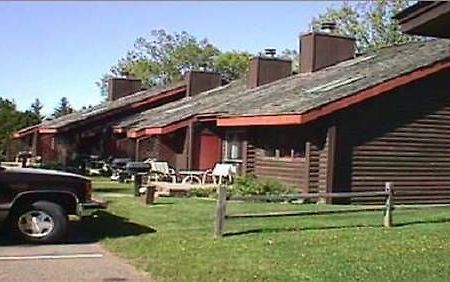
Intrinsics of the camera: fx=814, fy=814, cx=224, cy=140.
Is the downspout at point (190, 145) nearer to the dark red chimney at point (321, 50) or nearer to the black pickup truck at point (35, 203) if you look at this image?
the dark red chimney at point (321, 50)

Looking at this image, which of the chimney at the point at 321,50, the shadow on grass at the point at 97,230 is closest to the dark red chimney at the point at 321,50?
the chimney at the point at 321,50

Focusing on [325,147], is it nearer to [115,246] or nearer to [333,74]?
[333,74]

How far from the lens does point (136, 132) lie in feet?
95.6

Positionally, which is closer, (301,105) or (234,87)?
(301,105)

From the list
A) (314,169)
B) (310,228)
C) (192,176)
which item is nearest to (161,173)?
(192,176)

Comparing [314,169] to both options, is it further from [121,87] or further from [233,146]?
[121,87]

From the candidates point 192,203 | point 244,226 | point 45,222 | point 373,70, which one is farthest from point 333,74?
point 45,222

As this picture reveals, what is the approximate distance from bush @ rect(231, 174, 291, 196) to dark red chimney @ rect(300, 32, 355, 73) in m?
6.89

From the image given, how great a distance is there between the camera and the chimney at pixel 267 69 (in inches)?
1141

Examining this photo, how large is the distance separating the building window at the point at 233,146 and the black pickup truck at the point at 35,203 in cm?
1289

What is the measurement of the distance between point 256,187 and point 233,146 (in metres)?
6.11

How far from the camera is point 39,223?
1221 cm

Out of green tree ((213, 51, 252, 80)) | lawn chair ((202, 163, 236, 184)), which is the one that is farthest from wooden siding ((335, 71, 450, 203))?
green tree ((213, 51, 252, 80))

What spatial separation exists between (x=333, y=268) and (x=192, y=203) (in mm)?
8990
